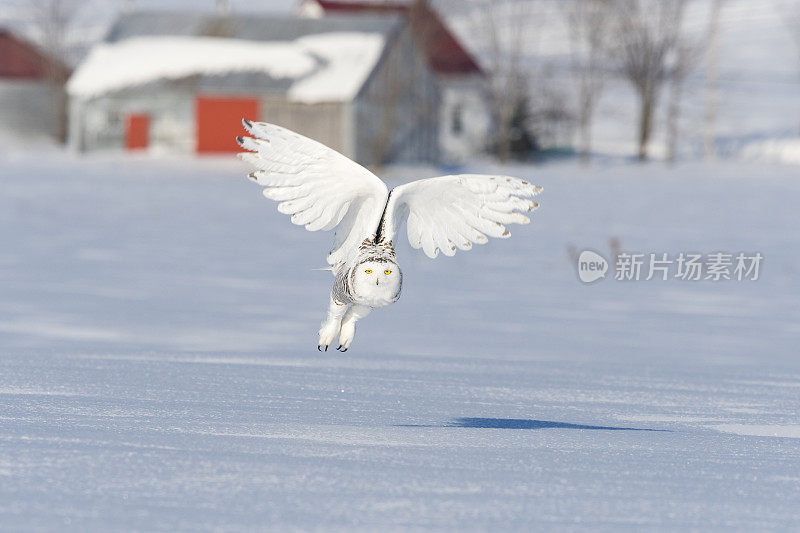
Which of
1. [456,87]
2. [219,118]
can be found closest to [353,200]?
[219,118]

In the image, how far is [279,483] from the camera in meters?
3.98

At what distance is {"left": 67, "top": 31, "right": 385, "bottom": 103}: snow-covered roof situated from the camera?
1415 inches

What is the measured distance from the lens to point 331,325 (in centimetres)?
311

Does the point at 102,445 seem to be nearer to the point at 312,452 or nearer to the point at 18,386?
the point at 312,452

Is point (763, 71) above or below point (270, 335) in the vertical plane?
above

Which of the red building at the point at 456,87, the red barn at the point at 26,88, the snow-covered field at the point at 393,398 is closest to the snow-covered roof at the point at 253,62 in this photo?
the red building at the point at 456,87

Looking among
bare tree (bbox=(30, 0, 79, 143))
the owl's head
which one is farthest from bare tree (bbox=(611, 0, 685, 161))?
the owl's head

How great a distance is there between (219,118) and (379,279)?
35368 mm

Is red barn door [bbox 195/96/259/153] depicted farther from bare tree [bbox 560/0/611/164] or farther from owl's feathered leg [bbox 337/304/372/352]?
owl's feathered leg [bbox 337/304/372/352]

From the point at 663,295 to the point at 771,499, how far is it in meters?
8.71

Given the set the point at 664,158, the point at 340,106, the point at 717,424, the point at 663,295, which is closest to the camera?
the point at 717,424

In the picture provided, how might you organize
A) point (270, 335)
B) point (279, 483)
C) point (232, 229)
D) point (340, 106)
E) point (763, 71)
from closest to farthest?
point (279, 483), point (270, 335), point (232, 229), point (340, 106), point (763, 71)

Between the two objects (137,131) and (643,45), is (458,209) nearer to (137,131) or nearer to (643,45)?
(137,131)

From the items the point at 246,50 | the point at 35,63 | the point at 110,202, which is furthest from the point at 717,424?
the point at 35,63
